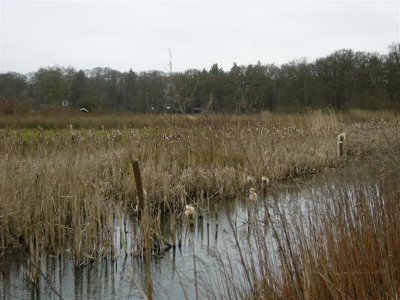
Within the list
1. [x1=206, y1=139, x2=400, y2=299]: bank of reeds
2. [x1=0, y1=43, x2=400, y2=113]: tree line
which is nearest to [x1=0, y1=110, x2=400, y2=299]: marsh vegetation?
[x1=206, y1=139, x2=400, y2=299]: bank of reeds

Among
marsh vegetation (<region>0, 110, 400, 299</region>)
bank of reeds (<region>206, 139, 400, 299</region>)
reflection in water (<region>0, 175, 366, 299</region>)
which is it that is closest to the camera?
bank of reeds (<region>206, 139, 400, 299</region>)

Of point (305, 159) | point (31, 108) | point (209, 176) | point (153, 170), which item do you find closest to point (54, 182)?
point (153, 170)

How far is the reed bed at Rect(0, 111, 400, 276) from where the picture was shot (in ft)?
14.3

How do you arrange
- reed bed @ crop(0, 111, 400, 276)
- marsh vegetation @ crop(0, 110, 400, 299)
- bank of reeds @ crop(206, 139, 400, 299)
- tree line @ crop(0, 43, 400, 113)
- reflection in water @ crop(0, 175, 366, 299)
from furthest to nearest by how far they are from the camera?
1. tree line @ crop(0, 43, 400, 113)
2. reed bed @ crop(0, 111, 400, 276)
3. reflection in water @ crop(0, 175, 366, 299)
4. marsh vegetation @ crop(0, 110, 400, 299)
5. bank of reeds @ crop(206, 139, 400, 299)

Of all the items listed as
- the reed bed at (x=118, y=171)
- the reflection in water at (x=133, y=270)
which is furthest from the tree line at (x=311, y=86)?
the reflection in water at (x=133, y=270)

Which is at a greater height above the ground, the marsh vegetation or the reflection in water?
the marsh vegetation

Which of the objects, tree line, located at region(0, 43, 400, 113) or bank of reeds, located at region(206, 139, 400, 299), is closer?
bank of reeds, located at region(206, 139, 400, 299)

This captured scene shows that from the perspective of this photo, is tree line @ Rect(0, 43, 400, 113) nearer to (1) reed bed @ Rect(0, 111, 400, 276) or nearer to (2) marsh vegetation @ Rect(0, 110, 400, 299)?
(1) reed bed @ Rect(0, 111, 400, 276)

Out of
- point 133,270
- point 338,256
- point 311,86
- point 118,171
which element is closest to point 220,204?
point 118,171

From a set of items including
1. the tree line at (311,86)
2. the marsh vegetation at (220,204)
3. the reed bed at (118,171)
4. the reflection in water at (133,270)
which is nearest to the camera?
the marsh vegetation at (220,204)

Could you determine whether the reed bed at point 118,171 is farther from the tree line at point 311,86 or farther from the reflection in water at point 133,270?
A: the tree line at point 311,86

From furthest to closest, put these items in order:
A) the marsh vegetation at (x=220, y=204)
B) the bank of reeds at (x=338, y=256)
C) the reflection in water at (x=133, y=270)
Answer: the reflection in water at (x=133, y=270) < the marsh vegetation at (x=220, y=204) < the bank of reeds at (x=338, y=256)

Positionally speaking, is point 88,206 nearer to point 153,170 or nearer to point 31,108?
point 153,170

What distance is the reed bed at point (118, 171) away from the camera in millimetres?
4355
